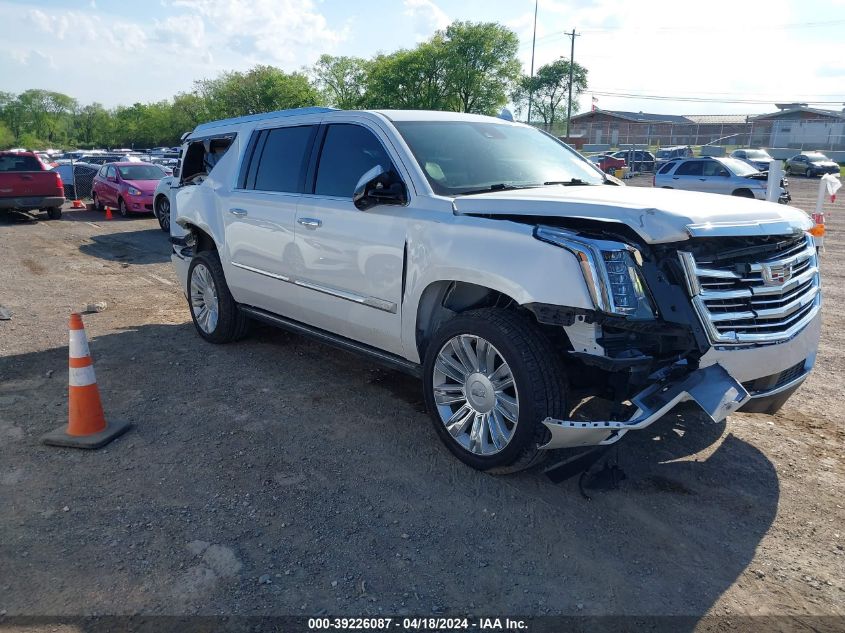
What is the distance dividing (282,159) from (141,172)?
49.9ft

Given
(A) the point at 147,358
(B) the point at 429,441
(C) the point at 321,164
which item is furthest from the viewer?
(A) the point at 147,358

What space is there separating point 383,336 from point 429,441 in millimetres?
741

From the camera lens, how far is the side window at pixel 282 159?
527 cm

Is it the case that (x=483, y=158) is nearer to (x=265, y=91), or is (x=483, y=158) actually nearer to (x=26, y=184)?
(x=26, y=184)

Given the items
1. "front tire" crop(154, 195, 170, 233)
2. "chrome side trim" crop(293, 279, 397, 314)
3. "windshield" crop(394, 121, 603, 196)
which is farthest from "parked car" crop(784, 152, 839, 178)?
"chrome side trim" crop(293, 279, 397, 314)

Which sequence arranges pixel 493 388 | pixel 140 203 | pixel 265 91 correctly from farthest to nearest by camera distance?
pixel 265 91, pixel 140 203, pixel 493 388

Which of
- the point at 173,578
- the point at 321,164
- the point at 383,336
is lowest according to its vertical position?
the point at 173,578

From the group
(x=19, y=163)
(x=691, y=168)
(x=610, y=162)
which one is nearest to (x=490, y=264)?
(x=19, y=163)

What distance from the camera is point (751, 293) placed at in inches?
136

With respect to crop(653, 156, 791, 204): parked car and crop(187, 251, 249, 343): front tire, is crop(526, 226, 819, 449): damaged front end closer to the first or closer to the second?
crop(187, 251, 249, 343): front tire

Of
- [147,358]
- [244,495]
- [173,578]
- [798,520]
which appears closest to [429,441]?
[244,495]

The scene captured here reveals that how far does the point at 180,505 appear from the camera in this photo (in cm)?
362

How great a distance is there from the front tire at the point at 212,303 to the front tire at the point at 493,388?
2.85m

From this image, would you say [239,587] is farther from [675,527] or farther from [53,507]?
[675,527]
